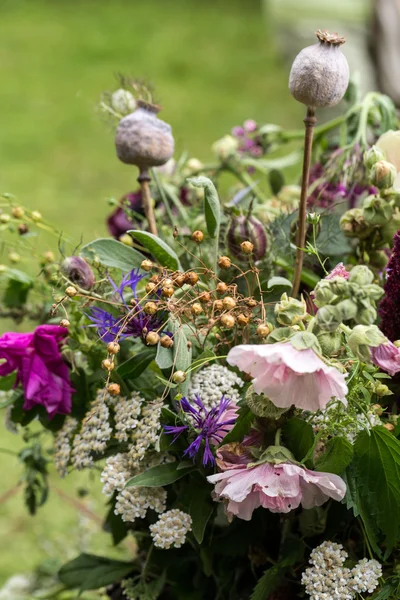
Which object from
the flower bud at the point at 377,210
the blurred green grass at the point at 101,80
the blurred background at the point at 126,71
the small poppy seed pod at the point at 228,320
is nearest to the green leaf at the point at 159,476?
the small poppy seed pod at the point at 228,320

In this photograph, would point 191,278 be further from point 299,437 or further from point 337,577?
point 337,577

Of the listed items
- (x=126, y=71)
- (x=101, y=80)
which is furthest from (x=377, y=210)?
(x=101, y=80)

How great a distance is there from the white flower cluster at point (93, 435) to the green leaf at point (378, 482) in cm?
19

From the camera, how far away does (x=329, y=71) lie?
0.62 metres

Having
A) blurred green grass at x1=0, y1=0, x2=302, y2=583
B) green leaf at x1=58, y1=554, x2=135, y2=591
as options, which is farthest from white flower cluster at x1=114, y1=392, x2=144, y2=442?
blurred green grass at x1=0, y1=0, x2=302, y2=583

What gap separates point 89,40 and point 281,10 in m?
1.39

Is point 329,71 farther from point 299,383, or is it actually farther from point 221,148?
point 221,148

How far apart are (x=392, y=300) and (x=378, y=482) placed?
134 millimetres

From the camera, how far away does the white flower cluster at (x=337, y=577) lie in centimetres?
63

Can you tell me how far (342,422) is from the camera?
0.61 meters

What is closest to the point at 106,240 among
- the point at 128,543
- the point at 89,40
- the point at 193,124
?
the point at 128,543

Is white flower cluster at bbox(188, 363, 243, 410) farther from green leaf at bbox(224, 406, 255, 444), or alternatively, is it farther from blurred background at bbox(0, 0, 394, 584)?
blurred background at bbox(0, 0, 394, 584)

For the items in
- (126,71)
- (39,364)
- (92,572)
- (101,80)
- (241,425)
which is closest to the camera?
(241,425)

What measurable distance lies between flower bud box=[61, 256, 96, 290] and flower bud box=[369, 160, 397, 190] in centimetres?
23
